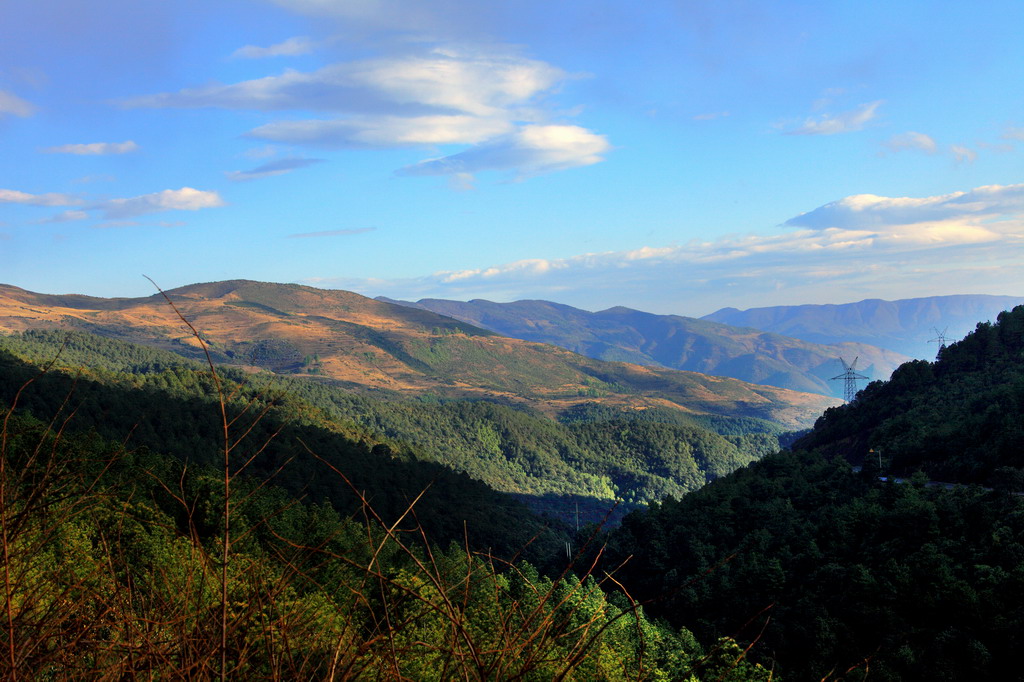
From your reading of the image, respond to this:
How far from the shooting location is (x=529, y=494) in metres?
193

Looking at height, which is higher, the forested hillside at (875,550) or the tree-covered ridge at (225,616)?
the tree-covered ridge at (225,616)

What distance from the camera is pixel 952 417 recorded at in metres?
74.1

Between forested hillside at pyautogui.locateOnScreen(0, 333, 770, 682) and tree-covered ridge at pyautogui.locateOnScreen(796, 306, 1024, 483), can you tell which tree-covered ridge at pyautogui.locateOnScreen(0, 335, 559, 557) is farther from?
tree-covered ridge at pyautogui.locateOnScreen(796, 306, 1024, 483)

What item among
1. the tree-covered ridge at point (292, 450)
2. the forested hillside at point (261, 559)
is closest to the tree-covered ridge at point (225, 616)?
the forested hillside at point (261, 559)

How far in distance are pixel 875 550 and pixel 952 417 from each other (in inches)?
1428

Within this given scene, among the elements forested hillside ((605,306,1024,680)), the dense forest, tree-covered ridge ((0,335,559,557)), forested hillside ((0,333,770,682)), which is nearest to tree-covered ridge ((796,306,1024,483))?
forested hillside ((605,306,1024,680))

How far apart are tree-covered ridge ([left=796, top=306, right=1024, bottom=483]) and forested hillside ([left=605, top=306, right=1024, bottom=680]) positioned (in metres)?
0.22

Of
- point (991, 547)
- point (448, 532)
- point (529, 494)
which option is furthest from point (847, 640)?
point (529, 494)

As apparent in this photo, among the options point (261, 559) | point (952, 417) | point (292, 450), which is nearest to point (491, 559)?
point (261, 559)

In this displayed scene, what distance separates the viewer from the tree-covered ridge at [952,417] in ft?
196

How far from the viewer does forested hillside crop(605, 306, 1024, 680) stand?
34438 mm

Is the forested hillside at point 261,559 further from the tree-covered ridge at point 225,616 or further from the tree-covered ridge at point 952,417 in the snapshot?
the tree-covered ridge at point 952,417

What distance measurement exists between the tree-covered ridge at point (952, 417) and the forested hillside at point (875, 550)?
0.22 m

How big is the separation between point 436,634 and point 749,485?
5043 centimetres
